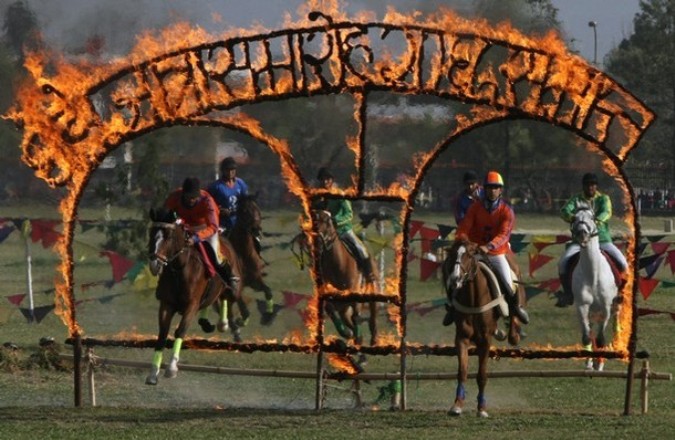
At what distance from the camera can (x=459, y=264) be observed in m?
19.9

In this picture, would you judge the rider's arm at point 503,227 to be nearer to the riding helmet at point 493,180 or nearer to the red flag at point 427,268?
the riding helmet at point 493,180

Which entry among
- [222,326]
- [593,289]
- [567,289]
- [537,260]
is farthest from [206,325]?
[537,260]

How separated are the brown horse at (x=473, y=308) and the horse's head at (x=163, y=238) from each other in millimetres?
3320

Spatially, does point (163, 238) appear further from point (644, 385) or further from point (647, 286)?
point (647, 286)

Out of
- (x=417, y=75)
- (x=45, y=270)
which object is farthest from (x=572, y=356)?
(x=45, y=270)

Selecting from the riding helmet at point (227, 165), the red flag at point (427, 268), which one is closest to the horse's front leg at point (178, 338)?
the riding helmet at point (227, 165)

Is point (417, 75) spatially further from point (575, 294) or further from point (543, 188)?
point (543, 188)

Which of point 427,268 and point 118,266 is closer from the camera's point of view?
point 118,266

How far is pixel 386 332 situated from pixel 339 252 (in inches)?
125

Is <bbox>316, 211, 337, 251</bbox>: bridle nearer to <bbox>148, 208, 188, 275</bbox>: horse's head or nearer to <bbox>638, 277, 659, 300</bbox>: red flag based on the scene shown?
<bbox>638, 277, 659, 300</bbox>: red flag

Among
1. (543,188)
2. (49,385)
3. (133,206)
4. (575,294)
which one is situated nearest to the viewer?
(49,385)

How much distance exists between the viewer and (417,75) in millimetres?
20031

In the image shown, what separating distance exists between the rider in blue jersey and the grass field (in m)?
1.32

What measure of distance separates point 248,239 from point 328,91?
6669 millimetres
